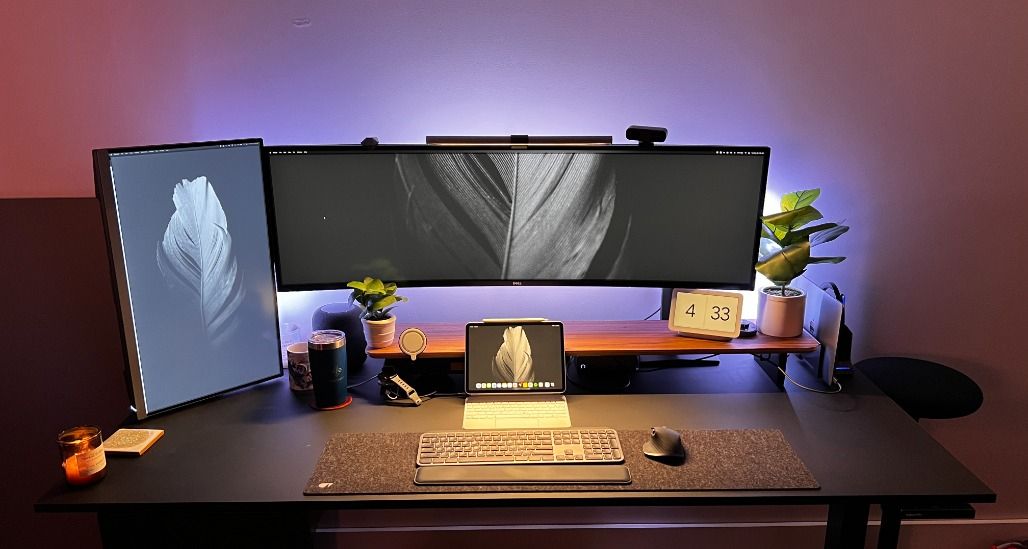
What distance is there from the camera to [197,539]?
1610mm

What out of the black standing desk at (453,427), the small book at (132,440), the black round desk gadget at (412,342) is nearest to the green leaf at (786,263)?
the black standing desk at (453,427)

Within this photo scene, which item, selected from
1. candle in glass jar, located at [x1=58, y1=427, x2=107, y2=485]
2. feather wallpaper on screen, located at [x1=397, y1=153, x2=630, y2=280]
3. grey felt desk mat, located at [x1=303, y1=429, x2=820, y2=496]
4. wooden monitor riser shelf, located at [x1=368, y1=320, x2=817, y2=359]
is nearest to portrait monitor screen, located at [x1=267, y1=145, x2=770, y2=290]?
feather wallpaper on screen, located at [x1=397, y1=153, x2=630, y2=280]

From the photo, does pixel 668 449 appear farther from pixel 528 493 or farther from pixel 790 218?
pixel 790 218

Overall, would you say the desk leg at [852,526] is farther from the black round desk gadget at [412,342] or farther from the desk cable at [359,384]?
the desk cable at [359,384]

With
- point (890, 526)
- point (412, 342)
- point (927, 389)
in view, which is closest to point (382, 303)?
point (412, 342)

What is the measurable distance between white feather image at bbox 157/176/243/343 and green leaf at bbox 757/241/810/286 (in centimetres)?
128

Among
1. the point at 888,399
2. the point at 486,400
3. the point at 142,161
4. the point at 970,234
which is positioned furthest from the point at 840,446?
the point at 142,161

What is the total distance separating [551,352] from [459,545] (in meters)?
0.83

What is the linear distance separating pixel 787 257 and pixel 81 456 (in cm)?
158

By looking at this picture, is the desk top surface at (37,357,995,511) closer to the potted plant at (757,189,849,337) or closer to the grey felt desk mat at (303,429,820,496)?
the grey felt desk mat at (303,429,820,496)

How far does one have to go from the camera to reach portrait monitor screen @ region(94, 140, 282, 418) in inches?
60.9

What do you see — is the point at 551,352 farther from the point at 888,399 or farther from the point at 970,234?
the point at 970,234

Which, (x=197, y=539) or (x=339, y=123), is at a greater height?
(x=339, y=123)

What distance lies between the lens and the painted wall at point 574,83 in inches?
74.3
